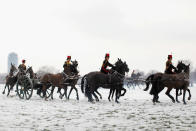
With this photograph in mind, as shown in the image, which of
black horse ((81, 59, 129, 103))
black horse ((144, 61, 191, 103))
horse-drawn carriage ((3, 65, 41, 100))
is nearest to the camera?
black horse ((144, 61, 191, 103))

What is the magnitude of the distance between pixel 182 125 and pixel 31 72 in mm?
11528

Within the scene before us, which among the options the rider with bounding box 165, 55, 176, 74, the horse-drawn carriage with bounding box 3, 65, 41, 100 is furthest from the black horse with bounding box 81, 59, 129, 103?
the horse-drawn carriage with bounding box 3, 65, 41, 100

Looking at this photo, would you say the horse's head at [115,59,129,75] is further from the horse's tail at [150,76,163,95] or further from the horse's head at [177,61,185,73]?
the horse's head at [177,61,185,73]

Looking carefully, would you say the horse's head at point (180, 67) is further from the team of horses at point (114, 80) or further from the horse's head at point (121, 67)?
the horse's head at point (121, 67)

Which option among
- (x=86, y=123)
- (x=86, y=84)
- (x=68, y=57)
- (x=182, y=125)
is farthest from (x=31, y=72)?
(x=182, y=125)

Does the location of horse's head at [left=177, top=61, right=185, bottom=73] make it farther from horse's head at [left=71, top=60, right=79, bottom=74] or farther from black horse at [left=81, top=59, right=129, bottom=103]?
horse's head at [left=71, top=60, right=79, bottom=74]

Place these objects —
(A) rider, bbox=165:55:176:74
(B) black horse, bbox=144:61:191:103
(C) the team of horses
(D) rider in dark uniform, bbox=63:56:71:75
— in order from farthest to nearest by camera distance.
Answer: (D) rider in dark uniform, bbox=63:56:71:75 → (A) rider, bbox=165:55:176:74 → (C) the team of horses → (B) black horse, bbox=144:61:191:103

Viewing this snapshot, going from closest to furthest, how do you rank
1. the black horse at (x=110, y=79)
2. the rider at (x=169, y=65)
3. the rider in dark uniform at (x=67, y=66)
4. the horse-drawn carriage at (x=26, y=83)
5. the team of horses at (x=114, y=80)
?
the team of horses at (x=114, y=80)
the rider at (x=169, y=65)
the black horse at (x=110, y=79)
the horse-drawn carriage at (x=26, y=83)
the rider in dark uniform at (x=67, y=66)

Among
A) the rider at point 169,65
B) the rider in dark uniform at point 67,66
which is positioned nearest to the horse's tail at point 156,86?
the rider at point 169,65

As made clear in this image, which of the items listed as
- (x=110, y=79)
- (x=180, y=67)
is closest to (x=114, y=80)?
(x=110, y=79)

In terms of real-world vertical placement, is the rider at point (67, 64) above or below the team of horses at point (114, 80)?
above

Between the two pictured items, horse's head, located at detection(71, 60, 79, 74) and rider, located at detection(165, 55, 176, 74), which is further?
horse's head, located at detection(71, 60, 79, 74)

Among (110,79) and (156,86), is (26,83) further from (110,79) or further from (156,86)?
(156,86)

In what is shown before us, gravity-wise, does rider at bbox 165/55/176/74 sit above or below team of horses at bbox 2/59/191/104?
above
